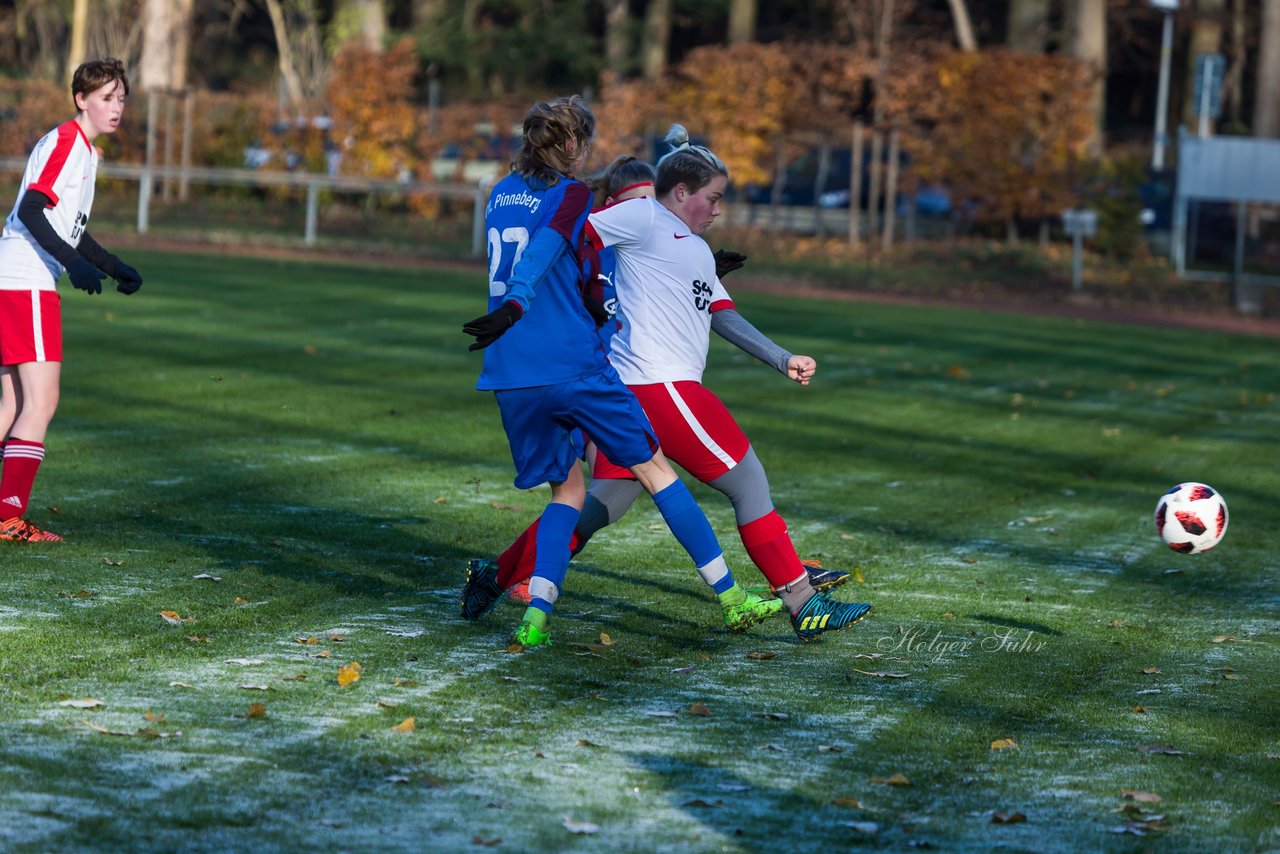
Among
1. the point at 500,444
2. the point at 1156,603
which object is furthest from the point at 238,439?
the point at 1156,603

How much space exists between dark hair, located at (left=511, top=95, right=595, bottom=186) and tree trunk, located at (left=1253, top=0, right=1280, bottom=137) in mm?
33670

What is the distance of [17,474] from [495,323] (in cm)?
304

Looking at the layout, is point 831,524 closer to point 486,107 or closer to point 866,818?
point 866,818

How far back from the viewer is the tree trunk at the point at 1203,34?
130 feet

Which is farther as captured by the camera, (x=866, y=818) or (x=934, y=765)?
(x=934, y=765)

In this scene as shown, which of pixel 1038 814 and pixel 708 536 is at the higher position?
pixel 708 536

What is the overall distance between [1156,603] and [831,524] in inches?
78.7

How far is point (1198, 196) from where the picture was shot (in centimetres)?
2902

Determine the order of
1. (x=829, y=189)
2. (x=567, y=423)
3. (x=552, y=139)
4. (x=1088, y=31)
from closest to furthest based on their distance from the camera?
(x=552, y=139) → (x=567, y=423) → (x=829, y=189) → (x=1088, y=31)

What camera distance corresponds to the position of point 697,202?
651cm

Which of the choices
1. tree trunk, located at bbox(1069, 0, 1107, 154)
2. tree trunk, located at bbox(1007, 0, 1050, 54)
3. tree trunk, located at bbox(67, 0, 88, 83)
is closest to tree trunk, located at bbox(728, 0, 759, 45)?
tree trunk, located at bbox(1007, 0, 1050, 54)

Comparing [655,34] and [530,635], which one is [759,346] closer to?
[530,635]

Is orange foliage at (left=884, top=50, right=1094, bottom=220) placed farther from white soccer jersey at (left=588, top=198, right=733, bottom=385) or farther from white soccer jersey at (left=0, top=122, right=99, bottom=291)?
white soccer jersey at (left=588, top=198, right=733, bottom=385)

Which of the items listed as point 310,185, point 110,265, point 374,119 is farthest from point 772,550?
point 374,119
